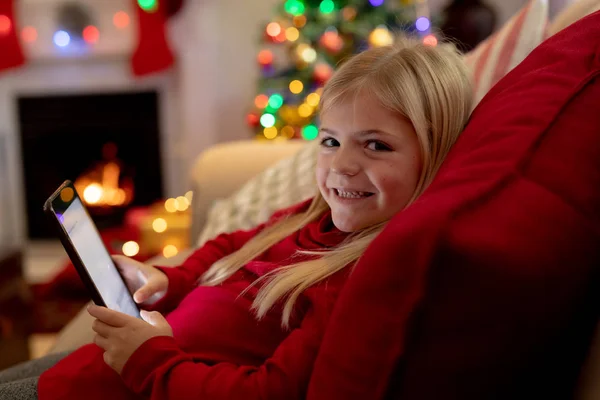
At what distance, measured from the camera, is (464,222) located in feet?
1.37

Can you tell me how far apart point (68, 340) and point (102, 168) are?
263cm

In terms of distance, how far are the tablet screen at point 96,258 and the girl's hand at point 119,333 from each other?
47 millimetres

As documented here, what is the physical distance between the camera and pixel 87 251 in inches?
30.0

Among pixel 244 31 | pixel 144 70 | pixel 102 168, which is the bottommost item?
pixel 102 168

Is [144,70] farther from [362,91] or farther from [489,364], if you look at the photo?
[489,364]

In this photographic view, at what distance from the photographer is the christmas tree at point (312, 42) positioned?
9.03 feet

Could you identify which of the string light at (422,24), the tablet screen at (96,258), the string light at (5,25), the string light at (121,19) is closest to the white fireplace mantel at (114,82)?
the string light at (121,19)

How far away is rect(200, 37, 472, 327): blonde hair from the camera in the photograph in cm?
71

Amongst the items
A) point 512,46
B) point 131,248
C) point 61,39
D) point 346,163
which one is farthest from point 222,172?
point 61,39

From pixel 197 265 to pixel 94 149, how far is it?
2.84 metres

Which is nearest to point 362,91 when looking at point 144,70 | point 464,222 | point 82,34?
point 464,222

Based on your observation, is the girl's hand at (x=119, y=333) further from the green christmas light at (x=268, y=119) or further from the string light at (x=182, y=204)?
the green christmas light at (x=268, y=119)

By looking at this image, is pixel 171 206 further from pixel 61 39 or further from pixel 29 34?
pixel 29 34

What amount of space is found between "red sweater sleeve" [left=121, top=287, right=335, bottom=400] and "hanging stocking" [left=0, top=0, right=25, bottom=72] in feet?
10.4
